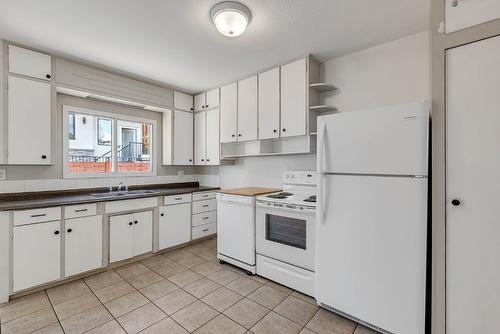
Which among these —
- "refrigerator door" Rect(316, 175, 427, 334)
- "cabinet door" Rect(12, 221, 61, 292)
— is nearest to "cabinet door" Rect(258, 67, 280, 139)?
"refrigerator door" Rect(316, 175, 427, 334)

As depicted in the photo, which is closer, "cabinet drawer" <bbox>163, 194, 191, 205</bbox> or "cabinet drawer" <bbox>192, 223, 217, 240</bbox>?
"cabinet drawer" <bbox>163, 194, 191, 205</bbox>

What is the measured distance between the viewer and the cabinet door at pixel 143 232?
296 centimetres

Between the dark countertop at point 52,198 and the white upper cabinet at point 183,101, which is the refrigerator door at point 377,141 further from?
the white upper cabinet at point 183,101

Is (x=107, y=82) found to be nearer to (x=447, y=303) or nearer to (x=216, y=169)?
(x=216, y=169)

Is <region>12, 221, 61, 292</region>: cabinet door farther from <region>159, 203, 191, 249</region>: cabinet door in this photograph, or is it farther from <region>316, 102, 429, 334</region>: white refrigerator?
<region>316, 102, 429, 334</region>: white refrigerator

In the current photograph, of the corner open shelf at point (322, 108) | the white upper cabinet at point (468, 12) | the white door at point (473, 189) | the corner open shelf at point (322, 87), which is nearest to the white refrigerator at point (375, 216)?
the white door at point (473, 189)

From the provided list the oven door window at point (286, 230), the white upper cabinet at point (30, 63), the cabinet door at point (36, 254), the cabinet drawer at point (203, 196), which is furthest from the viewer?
the cabinet drawer at point (203, 196)

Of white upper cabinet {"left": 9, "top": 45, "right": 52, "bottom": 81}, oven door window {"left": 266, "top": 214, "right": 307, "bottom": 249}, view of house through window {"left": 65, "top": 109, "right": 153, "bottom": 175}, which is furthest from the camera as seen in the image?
view of house through window {"left": 65, "top": 109, "right": 153, "bottom": 175}

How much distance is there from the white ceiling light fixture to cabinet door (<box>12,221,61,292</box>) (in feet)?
8.21

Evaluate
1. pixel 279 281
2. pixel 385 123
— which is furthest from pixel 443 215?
pixel 279 281

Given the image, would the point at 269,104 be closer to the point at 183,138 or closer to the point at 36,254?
the point at 183,138

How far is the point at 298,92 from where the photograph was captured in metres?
2.67

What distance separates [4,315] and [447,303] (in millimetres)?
3350

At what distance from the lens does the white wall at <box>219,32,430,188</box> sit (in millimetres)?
2193
